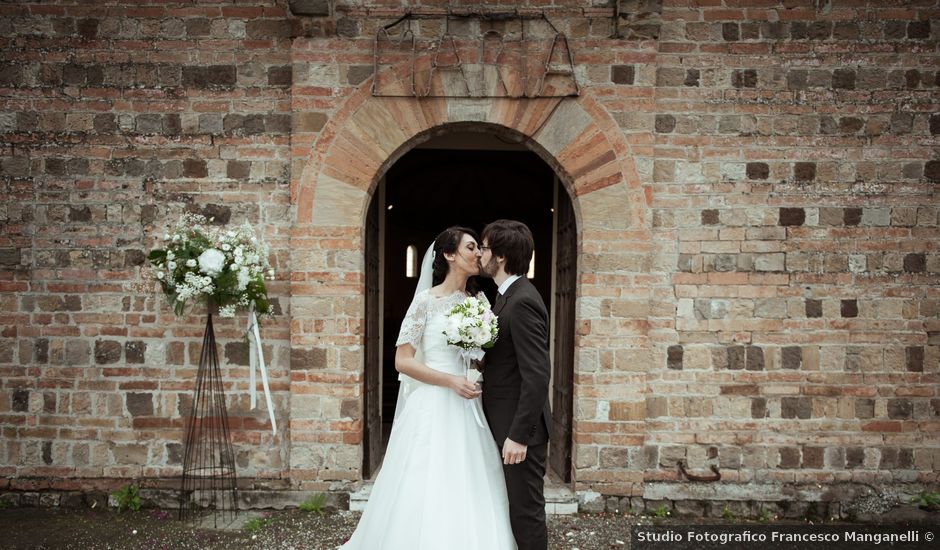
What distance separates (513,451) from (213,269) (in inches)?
93.1

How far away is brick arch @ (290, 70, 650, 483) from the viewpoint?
4535 millimetres

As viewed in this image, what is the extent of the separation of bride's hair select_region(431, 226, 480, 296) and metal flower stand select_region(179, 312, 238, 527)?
2041 millimetres

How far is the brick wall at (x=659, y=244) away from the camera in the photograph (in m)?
4.62

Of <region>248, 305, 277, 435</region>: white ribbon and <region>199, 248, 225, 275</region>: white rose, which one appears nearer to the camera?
<region>199, 248, 225, 275</region>: white rose

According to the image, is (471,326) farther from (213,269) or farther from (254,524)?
(254,524)

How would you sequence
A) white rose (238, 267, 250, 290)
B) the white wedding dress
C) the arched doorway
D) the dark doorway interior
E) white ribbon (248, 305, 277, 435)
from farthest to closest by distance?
1. the dark doorway interior
2. the arched doorway
3. white ribbon (248, 305, 277, 435)
4. white rose (238, 267, 250, 290)
5. the white wedding dress

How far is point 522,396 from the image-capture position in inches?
123

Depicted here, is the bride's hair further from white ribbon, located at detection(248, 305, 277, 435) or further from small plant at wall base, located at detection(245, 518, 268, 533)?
small plant at wall base, located at detection(245, 518, 268, 533)

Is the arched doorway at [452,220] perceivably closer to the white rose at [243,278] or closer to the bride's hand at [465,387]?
the white rose at [243,278]

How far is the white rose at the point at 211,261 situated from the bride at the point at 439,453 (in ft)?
4.81

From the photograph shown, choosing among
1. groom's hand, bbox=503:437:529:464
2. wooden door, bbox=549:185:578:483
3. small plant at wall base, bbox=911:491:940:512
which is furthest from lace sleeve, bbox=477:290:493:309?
small plant at wall base, bbox=911:491:940:512

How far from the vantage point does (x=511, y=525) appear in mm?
3289

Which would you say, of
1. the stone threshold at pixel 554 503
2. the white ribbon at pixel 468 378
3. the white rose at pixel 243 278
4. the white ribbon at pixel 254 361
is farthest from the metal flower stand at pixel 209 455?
the white ribbon at pixel 468 378

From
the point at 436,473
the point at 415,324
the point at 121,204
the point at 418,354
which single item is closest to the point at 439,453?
the point at 436,473
